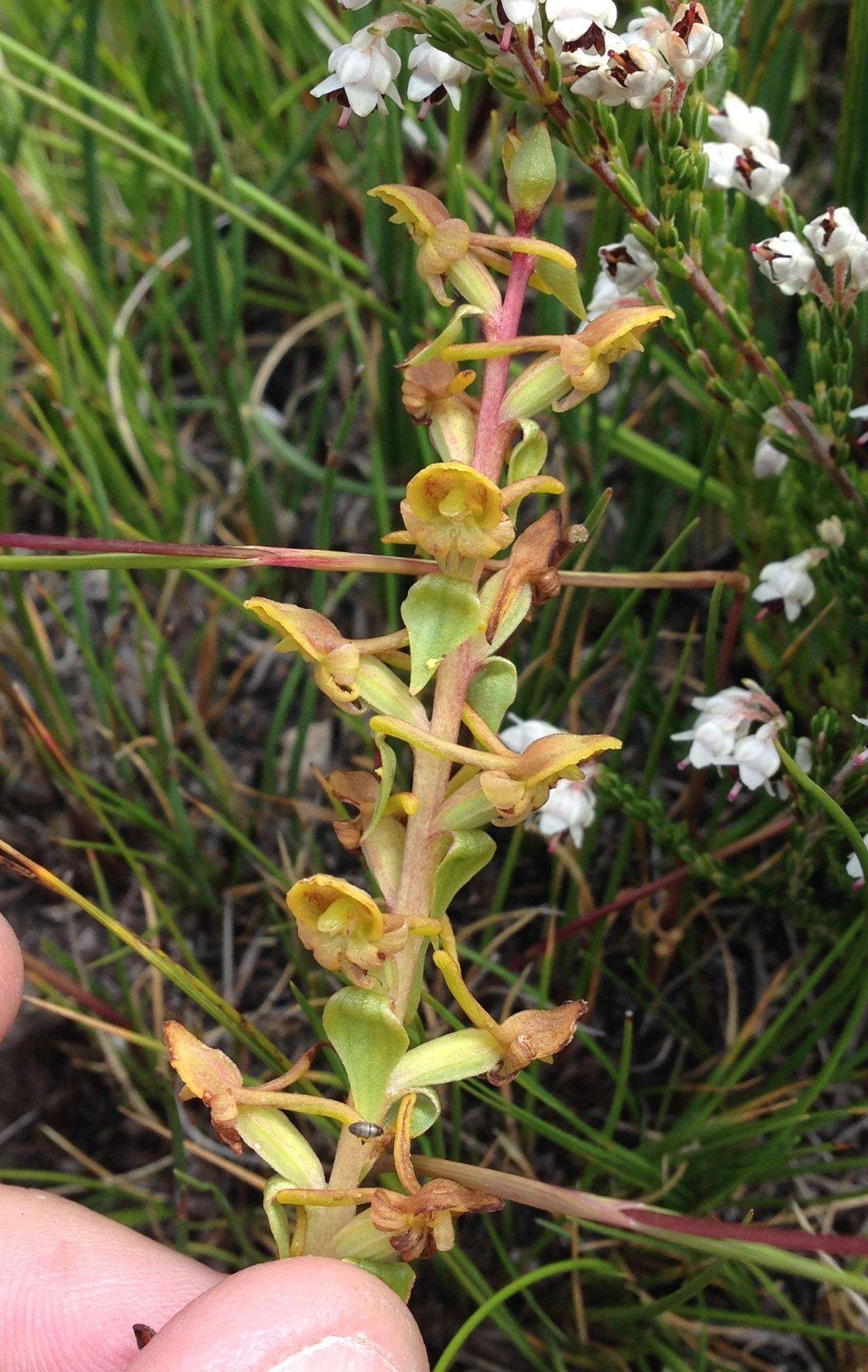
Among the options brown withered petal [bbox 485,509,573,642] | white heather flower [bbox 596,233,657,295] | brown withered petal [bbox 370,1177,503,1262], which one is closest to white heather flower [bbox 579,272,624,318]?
white heather flower [bbox 596,233,657,295]

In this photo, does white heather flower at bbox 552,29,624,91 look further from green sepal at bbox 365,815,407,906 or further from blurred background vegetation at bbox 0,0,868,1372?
green sepal at bbox 365,815,407,906

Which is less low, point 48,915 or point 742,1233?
point 742,1233

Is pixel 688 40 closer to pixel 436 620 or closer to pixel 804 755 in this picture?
pixel 436 620

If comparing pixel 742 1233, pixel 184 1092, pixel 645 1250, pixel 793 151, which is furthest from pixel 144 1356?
pixel 793 151

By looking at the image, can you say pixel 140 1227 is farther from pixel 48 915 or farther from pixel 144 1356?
pixel 144 1356

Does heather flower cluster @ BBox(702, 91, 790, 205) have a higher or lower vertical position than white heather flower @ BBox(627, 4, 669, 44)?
lower

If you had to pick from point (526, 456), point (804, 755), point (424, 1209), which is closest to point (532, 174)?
point (526, 456)

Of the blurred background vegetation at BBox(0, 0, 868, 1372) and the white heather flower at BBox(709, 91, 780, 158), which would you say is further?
the blurred background vegetation at BBox(0, 0, 868, 1372)
